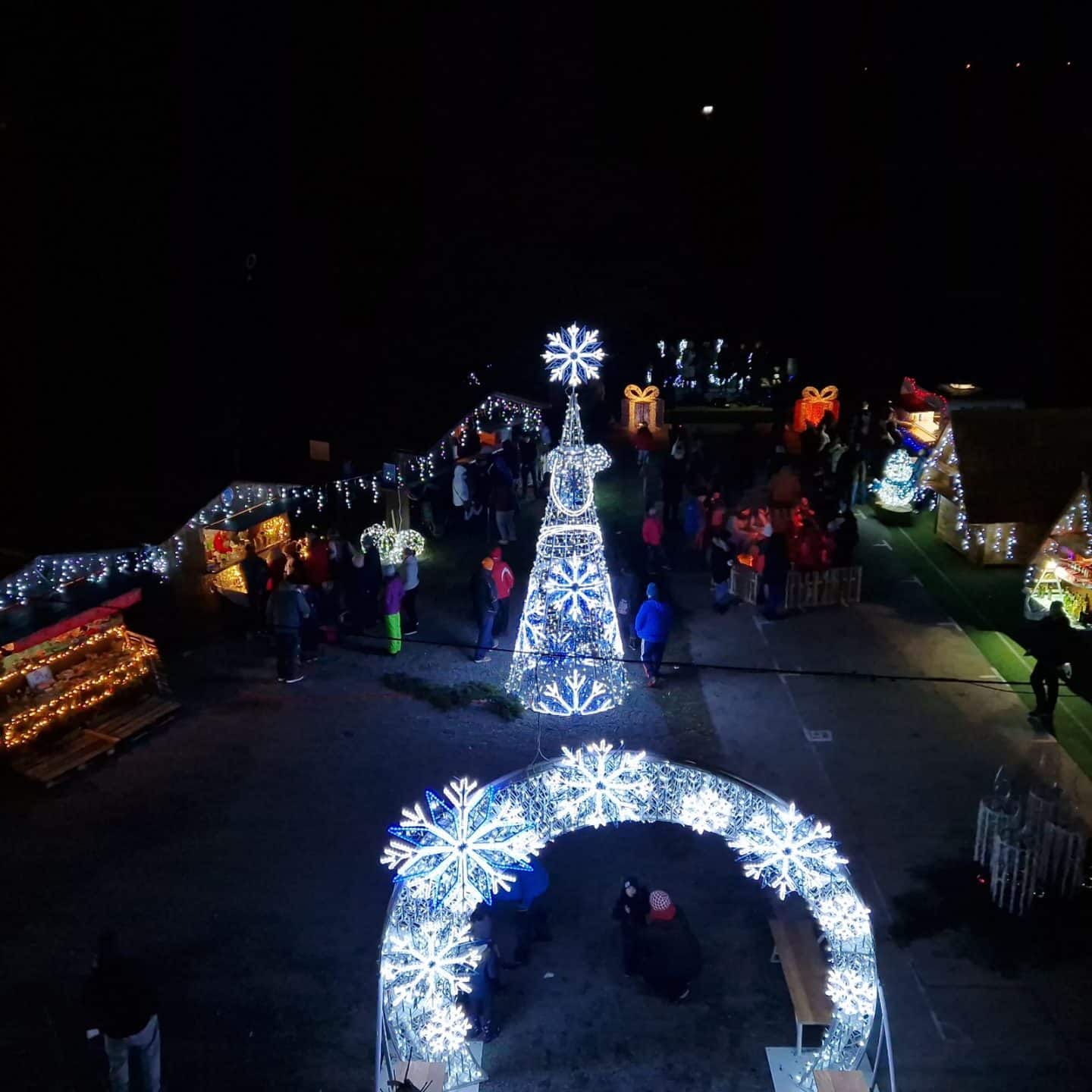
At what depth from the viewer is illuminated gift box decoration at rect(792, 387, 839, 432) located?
21.0 m

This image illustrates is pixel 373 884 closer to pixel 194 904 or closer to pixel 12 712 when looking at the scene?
A: pixel 194 904

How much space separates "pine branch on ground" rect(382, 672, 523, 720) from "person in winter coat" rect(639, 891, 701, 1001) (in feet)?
13.7

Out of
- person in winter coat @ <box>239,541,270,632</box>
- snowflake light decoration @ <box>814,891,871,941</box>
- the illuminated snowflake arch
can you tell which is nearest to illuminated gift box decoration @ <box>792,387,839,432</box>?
person in winter coat @ <box>239,541,270,632</box>

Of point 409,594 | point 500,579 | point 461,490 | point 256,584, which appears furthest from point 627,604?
point 256,584

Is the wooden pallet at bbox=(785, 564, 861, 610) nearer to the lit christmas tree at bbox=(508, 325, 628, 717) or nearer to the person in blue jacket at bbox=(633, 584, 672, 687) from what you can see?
the person in blue jacket at bbox=(633, 584, 672, 687)

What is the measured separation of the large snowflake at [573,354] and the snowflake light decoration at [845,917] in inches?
215

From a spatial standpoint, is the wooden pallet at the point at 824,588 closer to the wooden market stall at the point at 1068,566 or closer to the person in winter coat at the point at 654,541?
the person in winter coat at the point at 654,541

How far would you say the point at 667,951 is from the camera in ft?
23.8

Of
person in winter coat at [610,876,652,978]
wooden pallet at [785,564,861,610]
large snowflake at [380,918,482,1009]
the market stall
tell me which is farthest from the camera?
wooden pallet at [785,564,861,610]

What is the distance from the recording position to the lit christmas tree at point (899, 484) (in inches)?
695

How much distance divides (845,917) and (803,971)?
842 mm

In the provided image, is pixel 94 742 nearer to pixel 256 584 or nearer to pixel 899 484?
pixel 256 584

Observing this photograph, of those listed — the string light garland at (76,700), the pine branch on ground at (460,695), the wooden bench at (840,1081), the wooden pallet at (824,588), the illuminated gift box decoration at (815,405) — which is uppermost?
the illuminated gift box decoration at (815,405)

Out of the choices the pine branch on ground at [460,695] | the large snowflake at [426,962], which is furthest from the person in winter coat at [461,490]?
the large snowflake at [426,962]
